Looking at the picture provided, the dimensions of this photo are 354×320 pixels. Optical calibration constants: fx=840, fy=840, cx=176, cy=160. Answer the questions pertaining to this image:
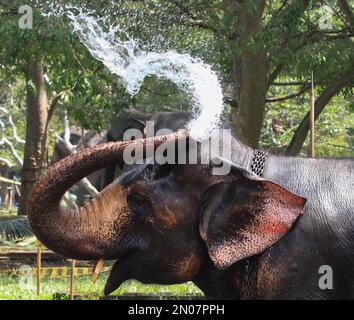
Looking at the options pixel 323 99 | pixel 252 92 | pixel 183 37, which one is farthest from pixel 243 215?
pixel 323 99

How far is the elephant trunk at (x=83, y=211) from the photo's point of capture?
3.18 meters

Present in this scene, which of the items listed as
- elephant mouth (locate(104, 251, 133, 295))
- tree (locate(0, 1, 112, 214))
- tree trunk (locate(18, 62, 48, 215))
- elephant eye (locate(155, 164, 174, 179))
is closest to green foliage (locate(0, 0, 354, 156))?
tree (locate(0, 1, 112, 214))

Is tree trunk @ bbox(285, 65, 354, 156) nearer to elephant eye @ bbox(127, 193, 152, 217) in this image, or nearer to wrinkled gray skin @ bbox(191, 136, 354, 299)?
wrinkled gray skin @ bbox(191, 136, 354, 299)

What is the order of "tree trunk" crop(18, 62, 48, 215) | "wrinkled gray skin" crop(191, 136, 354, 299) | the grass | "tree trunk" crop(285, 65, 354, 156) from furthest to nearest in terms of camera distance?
"tree trunk" crop(18, 62, 48, 215) → "tree trunk" crop(285, 65, 354, 156) → the grass → "wrinkled gray skin" crop(191, 136, 354, 299)

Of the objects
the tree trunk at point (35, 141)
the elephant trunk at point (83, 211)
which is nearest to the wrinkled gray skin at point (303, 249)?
the elephant trunk at point (83, 211)

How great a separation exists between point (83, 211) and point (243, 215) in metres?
0.63

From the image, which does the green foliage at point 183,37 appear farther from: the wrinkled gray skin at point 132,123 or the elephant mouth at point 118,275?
the elephant mouth at point 118,275

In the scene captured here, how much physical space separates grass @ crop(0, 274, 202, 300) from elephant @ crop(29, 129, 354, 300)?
2.40m

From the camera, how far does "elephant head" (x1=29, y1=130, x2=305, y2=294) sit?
3162 mm

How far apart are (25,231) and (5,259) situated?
5.98ft

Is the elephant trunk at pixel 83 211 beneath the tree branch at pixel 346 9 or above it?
beneath

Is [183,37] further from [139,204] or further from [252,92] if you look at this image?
[139,204]

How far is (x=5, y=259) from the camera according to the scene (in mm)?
10297

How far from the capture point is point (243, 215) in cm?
320
